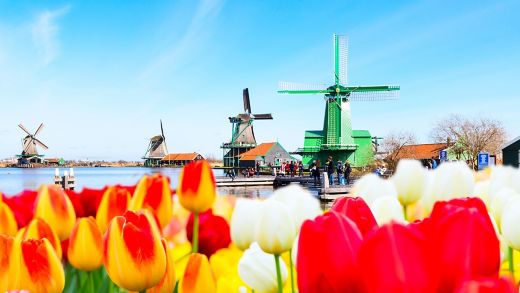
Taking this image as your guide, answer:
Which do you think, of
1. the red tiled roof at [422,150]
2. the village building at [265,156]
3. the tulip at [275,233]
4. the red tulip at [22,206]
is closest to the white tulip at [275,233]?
the tulip at [275,233]

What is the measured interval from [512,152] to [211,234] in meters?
28.6

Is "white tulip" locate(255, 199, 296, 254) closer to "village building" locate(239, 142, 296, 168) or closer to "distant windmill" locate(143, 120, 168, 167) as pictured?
"village building" locate(239, 142, 296, 168)

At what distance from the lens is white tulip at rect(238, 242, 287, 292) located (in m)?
0.69

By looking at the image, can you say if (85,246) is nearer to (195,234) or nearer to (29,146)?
(195,234)

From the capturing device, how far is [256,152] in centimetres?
5509

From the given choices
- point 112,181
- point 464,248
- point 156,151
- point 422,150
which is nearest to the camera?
point 464,248

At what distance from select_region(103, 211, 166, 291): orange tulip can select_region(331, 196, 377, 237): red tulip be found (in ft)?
0.76

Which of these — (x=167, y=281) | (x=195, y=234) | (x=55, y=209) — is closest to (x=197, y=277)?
(x=167, y=281)

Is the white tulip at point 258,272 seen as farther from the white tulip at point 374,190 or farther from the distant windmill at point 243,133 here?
the distant windmill at point 243,133

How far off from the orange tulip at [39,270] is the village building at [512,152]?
1096 inches

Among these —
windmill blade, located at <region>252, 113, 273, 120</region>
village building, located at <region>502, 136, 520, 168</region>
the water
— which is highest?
windmill blade, located at <region>252, 113, 273, 120</region>

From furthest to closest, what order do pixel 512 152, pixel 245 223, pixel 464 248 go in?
pixel 512 152, pixel 245 223, pixel 464 248

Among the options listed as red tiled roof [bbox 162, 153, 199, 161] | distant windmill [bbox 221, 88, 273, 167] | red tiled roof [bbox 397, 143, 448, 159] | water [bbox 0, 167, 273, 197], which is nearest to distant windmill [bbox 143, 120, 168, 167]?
red tiled roof [bbox 162, 153, 199, 161]

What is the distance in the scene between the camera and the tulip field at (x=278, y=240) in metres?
0.44
